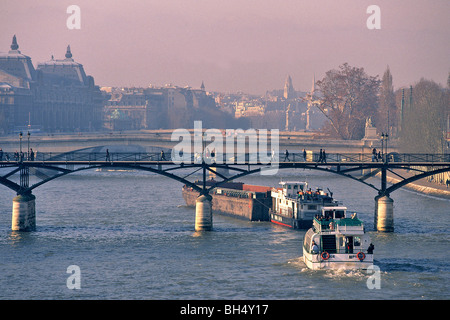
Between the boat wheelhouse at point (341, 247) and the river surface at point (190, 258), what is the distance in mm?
757

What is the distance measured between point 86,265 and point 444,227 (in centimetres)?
3688

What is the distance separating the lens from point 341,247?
191 ft

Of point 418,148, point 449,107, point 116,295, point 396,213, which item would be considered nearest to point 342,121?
point 449,107

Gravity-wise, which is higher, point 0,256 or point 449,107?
point 449,107

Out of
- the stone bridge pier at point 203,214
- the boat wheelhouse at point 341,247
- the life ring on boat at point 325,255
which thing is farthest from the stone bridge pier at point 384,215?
the life ring on boat at point 325,255

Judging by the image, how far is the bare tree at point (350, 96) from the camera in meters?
190

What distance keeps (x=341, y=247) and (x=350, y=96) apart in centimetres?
13772

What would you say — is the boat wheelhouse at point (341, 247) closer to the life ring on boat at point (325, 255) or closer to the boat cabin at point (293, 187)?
the life ring on boat at point (325, 255)

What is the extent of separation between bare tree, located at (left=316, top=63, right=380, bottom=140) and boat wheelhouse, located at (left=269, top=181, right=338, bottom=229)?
106m

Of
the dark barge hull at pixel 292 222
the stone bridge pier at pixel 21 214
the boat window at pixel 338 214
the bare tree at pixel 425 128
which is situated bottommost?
the dark barge hull at pixel 292 222

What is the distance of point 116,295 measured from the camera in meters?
52.8

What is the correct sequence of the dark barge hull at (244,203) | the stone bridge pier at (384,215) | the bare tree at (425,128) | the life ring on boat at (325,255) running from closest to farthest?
the life ring on boat at (325,255) < the stone bridge pier at (384,215) < the dark barge hull at (244,203) < the bare tree at (425,128)

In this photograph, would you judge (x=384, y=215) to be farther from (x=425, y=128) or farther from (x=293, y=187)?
(x=425, y=128)

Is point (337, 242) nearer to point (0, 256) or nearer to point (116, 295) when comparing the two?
point (116, 295)
